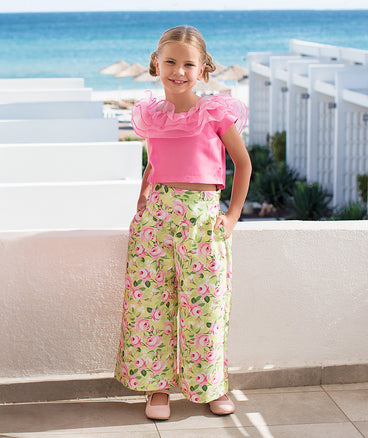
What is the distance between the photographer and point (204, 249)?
10.1 feet

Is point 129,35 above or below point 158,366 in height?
above

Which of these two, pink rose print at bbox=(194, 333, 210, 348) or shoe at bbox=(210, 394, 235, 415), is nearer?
pink rose print at bbox=(194, 333, 210, 348)

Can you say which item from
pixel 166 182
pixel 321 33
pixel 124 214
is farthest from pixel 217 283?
pixel 321 33

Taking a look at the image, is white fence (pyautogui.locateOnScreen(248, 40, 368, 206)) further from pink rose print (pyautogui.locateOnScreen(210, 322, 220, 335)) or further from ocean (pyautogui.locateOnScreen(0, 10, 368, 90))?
ocean (pyautogui.locateOnScreen(0, 10, 368, 90))

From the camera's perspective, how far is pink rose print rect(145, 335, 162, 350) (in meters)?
3.21

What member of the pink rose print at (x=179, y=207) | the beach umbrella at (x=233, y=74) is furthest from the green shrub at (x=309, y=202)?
the beach umbrella at (x=233, y=74)

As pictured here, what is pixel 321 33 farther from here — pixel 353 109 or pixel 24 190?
pixel 24 190

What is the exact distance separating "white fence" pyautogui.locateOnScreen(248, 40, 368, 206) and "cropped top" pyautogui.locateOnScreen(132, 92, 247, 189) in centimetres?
789

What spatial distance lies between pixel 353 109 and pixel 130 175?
17.8ft

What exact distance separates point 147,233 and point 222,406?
786mm

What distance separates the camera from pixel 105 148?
22.9ft

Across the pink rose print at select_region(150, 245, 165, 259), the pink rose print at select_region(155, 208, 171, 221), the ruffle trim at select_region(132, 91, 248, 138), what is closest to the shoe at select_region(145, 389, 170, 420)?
the pink rose print at select_region(150, 245, 165, 259)

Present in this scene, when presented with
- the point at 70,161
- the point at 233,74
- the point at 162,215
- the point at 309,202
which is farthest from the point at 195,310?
the point at 233,74

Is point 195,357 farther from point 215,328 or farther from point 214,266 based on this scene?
point 214,266
